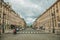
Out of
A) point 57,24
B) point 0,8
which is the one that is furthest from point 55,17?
point 0,8

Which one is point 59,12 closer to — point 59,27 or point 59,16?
point 59,16

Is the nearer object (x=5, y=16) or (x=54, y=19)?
(x=54, y=19)

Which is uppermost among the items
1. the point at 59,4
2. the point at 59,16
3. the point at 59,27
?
the point at 59,4

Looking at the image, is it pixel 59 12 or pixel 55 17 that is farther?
pixel 55 17

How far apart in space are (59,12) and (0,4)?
2891 centimetres

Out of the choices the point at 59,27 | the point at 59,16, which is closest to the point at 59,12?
the point at 59,16

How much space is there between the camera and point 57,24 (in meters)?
69.9

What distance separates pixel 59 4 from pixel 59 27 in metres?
10.0

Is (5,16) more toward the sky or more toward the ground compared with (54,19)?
more toward the sky

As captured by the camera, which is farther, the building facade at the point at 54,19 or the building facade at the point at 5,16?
the building facade at the point at 54,19

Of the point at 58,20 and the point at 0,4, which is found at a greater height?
the point at 0,4

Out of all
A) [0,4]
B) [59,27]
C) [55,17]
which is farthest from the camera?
[0,4]

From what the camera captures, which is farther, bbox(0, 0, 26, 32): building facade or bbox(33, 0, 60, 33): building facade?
bbox(33, 0, 60, 33): building facade

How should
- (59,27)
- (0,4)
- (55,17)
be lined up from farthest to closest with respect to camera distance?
(0,4) → (55,17) → (59,27)
